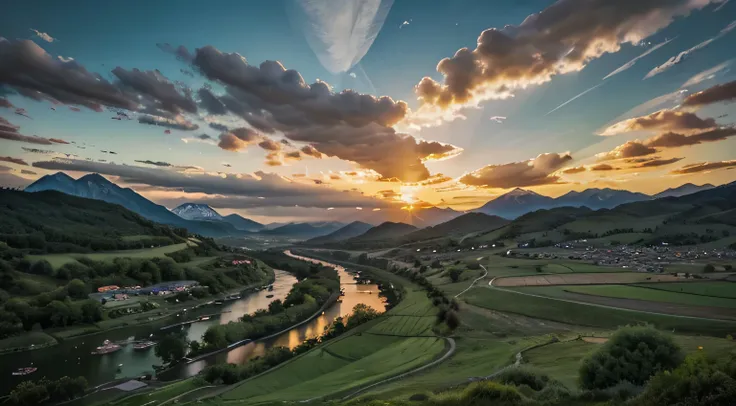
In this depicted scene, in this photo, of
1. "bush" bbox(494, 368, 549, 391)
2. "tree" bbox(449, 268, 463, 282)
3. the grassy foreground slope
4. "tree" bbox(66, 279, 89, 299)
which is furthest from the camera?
"tree" bbox(449, 268, 463, 282)

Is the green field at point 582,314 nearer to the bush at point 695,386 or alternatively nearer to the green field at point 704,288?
the green field at point 704,288

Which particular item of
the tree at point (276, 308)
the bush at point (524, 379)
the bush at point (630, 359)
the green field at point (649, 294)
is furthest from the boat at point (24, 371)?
the green field at point (649, 294)

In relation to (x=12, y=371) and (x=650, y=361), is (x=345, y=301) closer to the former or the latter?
(x=12, y=371)

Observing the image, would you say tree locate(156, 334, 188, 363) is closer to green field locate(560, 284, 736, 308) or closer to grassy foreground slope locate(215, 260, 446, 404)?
grassy foreground slope locate(215, 260, 446, 404)

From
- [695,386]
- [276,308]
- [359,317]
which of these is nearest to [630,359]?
[695,386]

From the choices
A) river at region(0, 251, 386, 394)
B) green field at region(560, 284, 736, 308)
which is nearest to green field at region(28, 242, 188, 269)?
river at region(0, 251, 386, 394)

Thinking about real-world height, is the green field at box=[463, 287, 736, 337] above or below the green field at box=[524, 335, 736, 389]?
below

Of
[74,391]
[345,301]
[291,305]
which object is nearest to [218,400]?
[74,391]
